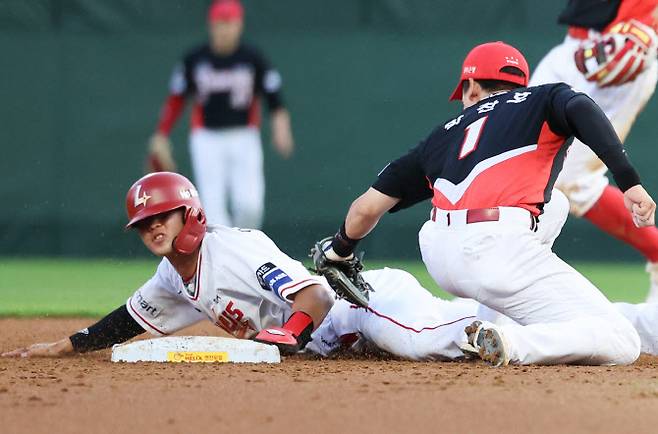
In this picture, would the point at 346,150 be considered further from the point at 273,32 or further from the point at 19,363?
the point at 19,363

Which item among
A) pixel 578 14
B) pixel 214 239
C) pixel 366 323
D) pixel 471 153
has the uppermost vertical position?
pixel 578 14

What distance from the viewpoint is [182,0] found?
1073 cm

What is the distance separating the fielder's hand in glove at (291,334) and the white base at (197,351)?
0.05 m

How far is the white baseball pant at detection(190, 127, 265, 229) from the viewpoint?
33.6ft

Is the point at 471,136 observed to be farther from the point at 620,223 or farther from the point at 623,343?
the point at 620,223

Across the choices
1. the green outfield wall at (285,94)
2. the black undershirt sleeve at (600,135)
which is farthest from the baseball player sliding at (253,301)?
the green outfield wall at (285,94)

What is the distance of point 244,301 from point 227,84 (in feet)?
20.2

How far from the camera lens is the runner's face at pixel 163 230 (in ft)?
13.9

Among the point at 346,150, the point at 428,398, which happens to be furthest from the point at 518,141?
the point at 346,150

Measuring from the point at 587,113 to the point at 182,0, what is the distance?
24.2ft

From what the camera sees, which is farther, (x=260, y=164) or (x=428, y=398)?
(x=260, y=164)

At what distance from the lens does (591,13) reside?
20.6 ft

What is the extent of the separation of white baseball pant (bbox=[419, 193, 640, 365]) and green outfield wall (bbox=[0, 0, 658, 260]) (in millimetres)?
6277

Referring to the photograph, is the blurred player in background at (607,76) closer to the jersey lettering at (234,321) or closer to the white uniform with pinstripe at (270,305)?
the white uniform with pinstripe at (270,305)
